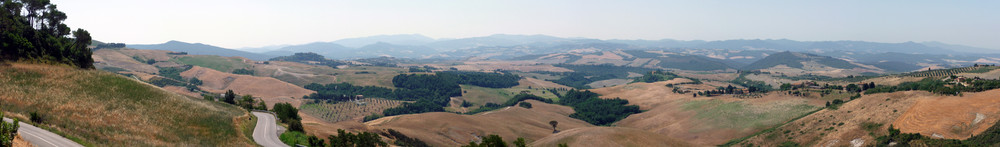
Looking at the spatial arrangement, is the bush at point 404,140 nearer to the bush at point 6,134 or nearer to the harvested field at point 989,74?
the bush at point 6,134

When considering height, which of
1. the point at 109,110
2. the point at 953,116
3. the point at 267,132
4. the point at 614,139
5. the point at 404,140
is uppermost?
the point at 953,116

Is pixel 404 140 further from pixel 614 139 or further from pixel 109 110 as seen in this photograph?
pixel 109 110

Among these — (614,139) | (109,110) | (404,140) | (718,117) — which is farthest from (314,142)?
(718,117)

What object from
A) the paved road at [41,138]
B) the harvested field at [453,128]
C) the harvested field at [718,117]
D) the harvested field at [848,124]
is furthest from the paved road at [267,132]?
the harvested field at [718,117]

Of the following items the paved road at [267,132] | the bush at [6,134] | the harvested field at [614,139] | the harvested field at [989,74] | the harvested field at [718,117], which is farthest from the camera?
the harvested field at [989,74]

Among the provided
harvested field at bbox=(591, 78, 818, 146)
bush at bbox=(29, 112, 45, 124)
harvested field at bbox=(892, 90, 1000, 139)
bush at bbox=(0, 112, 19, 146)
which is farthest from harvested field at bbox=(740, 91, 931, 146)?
bush at bbox=(29, 112, 45, 124)

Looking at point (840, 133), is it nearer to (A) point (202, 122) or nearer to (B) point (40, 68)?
(A) point (202, 122)
